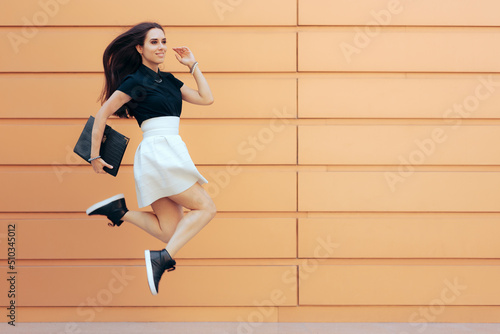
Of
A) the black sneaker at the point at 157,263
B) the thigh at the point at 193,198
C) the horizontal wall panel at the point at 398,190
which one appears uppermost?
the thigh at the point at 193,198

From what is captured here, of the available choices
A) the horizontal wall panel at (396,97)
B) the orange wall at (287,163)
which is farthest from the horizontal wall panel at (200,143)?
the horizontal wall panel at (396,97)

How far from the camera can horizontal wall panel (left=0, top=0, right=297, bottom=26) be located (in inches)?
155

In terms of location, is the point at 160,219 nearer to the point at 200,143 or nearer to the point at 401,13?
the point at 200,143

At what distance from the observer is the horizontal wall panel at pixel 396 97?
13.0 ft

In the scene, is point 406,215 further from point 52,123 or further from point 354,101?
point 52,123

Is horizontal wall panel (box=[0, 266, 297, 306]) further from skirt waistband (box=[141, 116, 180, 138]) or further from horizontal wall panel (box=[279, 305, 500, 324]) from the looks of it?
skirt waistband (box=[141, 116, 180, 138])

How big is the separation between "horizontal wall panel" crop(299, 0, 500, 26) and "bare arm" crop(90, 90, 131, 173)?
1.62m

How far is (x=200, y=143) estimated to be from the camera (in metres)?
3.94

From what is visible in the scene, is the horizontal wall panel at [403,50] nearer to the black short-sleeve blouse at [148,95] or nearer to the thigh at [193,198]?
the black short-sleeve blouse at [148,95]

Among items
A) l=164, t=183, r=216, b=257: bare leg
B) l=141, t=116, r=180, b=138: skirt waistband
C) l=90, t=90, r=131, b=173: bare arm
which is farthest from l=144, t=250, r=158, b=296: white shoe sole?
l=141, t=116, r=180, b=138: skirt waistband

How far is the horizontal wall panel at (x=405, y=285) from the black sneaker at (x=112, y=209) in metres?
1.55

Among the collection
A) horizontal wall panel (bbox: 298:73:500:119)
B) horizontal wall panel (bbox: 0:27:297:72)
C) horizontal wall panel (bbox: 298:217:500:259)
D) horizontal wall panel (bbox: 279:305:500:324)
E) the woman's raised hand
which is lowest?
horizontal wall panel (bbox: 279:305:500:324)

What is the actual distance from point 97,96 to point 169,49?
599 millimetres

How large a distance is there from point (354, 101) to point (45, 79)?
217 centimetres
